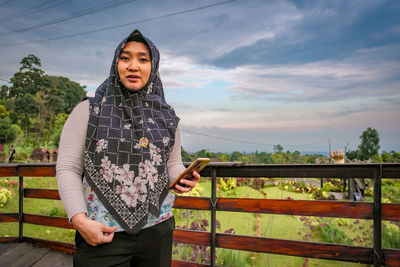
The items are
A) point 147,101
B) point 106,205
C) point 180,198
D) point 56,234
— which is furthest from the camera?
point 56,234

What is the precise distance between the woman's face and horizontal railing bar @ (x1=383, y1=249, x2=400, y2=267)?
5.58 ft

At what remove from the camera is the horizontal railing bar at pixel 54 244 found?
2633 millimetres

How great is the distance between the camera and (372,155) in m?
8.68

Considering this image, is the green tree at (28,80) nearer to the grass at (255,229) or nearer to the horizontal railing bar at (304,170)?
the grass at (255,229)

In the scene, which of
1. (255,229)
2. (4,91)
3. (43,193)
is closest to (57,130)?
(4,91)

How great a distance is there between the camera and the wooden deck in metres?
2.46

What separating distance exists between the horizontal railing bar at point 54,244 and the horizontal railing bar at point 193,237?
3.32 ft

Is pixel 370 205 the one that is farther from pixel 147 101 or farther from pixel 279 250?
pixel 147 101

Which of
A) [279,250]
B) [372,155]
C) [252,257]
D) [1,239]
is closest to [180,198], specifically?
[279,250]

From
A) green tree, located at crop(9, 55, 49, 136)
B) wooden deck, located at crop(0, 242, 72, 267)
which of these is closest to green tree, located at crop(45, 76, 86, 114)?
green tree, located at crop(9, 55, 49, 136)

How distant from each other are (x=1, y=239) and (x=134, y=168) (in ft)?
8.57

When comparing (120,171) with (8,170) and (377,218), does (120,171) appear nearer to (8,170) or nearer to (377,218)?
(377,218)

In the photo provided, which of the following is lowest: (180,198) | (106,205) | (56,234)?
(56,234)

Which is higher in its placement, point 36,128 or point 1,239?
point 36,128
